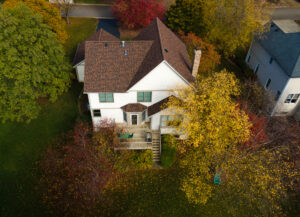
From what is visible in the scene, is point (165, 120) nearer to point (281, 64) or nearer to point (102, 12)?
point (281, 64)

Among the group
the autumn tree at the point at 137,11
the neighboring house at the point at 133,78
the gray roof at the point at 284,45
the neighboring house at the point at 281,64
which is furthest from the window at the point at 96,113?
the autumn tree at the point at 137,11

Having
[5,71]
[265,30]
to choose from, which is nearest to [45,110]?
[5,71]

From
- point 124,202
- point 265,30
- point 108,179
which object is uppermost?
point 265,30

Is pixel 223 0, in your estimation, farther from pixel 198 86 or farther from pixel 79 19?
pixel 79 19

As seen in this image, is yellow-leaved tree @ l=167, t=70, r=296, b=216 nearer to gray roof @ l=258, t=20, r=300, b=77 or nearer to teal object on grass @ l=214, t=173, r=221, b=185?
teal object on grass @ l=214, t=173, r=221, b=185

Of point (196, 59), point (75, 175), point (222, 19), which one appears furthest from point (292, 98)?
point (75, 175)

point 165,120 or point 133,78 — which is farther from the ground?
point 133,78

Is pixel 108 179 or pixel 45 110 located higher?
pixel 45 110

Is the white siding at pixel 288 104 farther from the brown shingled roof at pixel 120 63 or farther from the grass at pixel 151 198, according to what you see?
the grass at pixel 151 198
